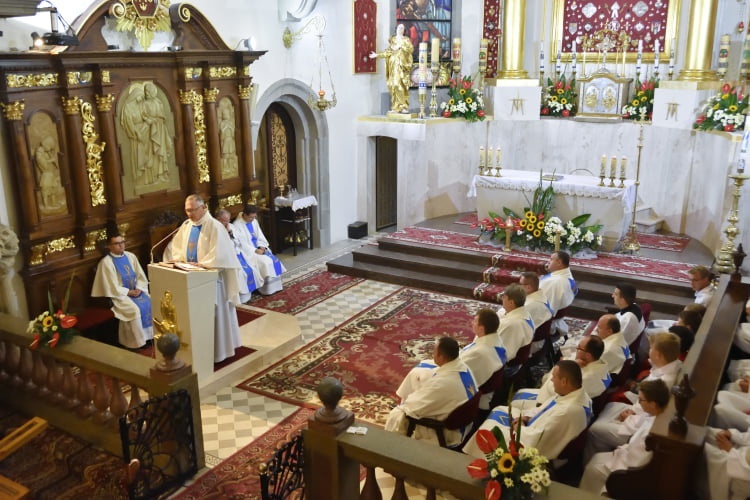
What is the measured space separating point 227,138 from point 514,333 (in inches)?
207

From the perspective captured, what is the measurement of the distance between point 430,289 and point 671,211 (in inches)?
195

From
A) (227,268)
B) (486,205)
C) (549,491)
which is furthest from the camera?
(486,205)

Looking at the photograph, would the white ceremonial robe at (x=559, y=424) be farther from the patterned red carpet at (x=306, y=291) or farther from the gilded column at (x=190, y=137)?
the gilded column at (x=190, y=137)

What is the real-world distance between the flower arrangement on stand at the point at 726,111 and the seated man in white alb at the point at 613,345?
19.7ft

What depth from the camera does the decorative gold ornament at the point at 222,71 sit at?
8.96 meters

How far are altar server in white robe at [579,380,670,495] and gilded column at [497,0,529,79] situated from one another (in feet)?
32.6

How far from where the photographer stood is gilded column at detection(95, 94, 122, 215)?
762cm

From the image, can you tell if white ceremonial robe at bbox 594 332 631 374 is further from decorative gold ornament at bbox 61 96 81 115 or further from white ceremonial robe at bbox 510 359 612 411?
decorative gold ornament at bbox 61 96 81 115

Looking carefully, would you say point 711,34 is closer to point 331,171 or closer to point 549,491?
point 331,171

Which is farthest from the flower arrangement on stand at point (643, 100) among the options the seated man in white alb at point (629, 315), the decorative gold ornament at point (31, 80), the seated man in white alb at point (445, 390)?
the decorative gold ornament at point (31, 80)

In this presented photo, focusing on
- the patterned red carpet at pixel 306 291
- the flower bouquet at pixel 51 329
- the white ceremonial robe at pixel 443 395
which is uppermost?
the flower bouquet at pixel 51 329

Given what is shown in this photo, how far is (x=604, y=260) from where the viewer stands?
9.89m

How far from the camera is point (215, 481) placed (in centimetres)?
512

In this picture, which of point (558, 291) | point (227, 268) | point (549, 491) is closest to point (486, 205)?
point (558, 291)
